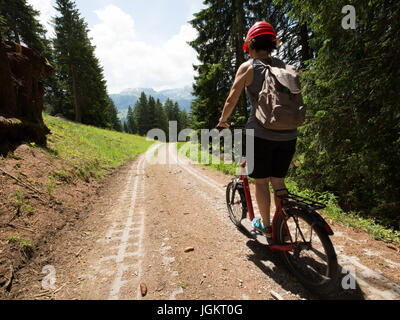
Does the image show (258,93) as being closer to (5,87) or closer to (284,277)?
(284,277)

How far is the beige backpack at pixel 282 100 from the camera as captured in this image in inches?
80.5

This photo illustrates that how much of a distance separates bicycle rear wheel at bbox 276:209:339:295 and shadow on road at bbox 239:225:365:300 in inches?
3.6

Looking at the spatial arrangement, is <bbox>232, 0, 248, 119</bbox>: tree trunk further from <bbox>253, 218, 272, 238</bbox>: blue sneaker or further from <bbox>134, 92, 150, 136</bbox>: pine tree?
<bbox>134, 92, 150, 136</bbox>: pine tree

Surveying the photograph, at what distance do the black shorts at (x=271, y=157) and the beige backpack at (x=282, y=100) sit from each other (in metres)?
0.26

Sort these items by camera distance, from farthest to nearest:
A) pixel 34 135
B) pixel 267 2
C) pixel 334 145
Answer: pixel 267 2, pixel 34 135, pixel 334 145

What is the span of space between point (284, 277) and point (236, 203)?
160cm

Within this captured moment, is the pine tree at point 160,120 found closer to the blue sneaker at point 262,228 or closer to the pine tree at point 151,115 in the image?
the pine tree at point 151,115

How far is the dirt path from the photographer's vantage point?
6.93ft

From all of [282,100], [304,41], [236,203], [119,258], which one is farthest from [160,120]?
[282,100]

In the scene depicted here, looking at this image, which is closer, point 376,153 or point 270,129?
point 270,129

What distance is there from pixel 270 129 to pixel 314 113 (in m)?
3.95

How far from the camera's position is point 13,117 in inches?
203
